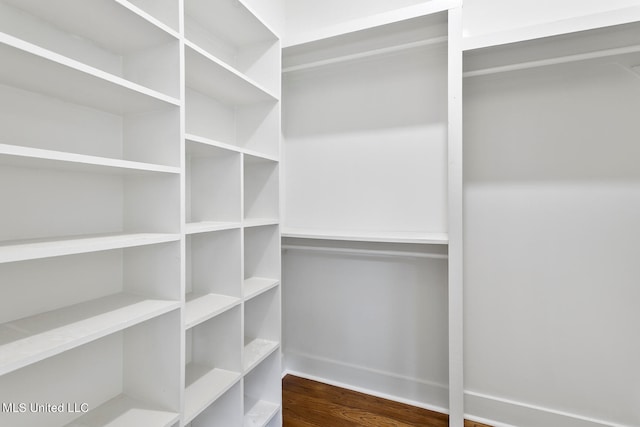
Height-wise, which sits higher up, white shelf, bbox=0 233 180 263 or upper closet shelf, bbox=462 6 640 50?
upper closet shelf, bbox=462 6 640 50

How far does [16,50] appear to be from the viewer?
622mm

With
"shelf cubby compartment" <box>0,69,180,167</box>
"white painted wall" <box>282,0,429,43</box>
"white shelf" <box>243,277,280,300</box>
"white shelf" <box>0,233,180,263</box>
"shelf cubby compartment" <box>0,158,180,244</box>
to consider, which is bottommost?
"white shelf" <box>243,277,280,300</box>

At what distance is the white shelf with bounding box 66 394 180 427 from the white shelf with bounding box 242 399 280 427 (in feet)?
1.97

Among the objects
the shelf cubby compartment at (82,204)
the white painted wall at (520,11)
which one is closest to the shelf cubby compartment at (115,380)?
the shelf cubby compartment at (82,204)

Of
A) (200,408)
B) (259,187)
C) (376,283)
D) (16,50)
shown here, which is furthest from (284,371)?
(16,50)

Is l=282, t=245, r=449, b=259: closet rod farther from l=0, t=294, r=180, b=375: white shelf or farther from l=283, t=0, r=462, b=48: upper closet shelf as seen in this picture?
l=283, t=0, r=462, b=48: upper closet shelf

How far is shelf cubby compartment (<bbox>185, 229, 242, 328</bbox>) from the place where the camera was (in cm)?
Answer: 129

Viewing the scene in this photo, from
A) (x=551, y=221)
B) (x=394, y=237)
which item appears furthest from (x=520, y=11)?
(x=394, y=237)

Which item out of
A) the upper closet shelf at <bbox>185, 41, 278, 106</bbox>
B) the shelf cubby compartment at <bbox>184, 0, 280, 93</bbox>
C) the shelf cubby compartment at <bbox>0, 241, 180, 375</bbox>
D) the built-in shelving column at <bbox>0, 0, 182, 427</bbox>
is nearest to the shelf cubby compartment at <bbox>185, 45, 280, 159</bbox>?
the upper closet shelf at <bbox>185, 41, 278, 106</bbox>

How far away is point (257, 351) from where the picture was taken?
58.5 inches

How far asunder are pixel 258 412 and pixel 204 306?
28.7 inches

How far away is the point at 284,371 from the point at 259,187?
1316 mm

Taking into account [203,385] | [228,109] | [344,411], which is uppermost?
[228,109]

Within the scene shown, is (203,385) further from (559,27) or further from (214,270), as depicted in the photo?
(559,27)
